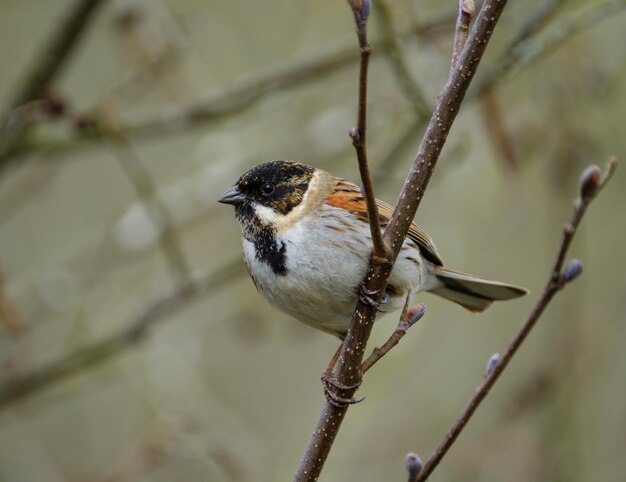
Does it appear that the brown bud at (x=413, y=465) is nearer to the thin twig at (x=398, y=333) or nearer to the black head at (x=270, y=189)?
the thin twig at (x=398, y=333)

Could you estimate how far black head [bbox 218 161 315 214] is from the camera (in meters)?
3.46

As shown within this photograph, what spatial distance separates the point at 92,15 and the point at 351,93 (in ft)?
7.43

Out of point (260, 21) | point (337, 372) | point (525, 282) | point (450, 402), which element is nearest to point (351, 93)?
point (260, 21)

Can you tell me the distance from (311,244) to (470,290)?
1.03 m

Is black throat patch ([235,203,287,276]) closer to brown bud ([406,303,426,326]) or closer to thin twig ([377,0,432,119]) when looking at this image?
brown bud ([406,303,426,326])

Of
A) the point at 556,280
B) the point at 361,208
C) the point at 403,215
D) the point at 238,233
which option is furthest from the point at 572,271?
the point at 238,233

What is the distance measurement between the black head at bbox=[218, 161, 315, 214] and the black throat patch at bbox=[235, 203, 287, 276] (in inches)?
1.9

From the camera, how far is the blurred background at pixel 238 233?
4.57 metres

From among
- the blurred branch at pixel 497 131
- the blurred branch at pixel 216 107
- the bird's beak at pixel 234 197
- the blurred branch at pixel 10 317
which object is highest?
the blurred branch at pixel 216 107

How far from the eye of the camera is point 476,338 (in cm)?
575

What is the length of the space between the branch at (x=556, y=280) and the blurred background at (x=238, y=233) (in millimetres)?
1930

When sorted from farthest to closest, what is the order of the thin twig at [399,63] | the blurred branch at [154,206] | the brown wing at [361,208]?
the blurred branch at [154,206]
the thin twig at [399,63]
the brown wing at [361,208]

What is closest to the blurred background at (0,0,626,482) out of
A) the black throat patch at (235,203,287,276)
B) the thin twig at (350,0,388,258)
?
the black throat patch at (235,203,287,276)

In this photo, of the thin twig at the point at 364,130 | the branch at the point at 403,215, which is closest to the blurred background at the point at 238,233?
the branch at the point at 403,215
